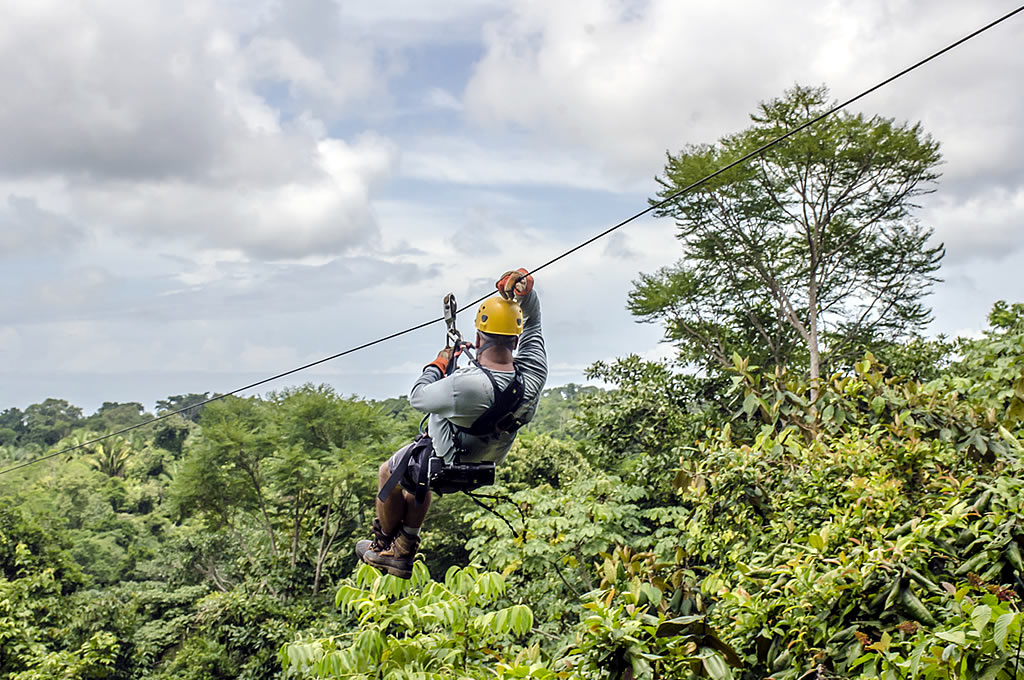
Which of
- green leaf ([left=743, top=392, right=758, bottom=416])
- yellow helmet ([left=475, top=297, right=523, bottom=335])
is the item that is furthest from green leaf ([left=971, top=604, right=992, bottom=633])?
green leaf ([left=743, top=392, right=758, bottom=416])

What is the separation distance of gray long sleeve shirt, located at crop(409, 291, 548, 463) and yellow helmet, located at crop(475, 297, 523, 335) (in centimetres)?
13

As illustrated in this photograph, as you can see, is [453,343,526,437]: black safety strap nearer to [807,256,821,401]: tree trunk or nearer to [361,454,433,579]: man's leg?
[361,454,433,579]: man's leg

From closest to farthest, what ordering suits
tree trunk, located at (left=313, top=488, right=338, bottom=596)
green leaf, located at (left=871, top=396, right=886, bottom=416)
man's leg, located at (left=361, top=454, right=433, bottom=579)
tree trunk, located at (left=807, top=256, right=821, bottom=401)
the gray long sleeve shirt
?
the gray long sleeve shirt < man's leg, located at (left=361, top=454, right=433, bottom=579) < green leaf, located at (left=871, top=396, right=886, bottom=416) < tree trunk, located at (left=807, top=256, right=821, bottom=401) < tree trunk, located at (left=313, top=488, right=338, bottom=596)

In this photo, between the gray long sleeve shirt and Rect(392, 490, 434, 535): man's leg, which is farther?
Rect(392, 490, 434, 535): man's leg

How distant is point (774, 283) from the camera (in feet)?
52.7

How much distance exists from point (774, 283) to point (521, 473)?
22.0 ft

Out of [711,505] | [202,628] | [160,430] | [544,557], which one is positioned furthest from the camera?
[160,430]

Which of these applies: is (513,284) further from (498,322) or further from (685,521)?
(685,521)

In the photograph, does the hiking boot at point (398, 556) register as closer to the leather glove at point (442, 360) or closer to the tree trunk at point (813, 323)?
the leather glove at point (442, 360)

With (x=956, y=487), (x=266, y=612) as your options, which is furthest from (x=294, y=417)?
(x=956, y=487)

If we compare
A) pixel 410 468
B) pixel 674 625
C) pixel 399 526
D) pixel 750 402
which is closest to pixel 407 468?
pixel 410 468

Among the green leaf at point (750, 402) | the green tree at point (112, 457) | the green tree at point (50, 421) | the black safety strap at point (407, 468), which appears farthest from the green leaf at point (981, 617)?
the green tree at point (50, 421)

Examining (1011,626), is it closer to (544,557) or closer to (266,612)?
(544,557)

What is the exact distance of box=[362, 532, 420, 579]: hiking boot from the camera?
11.6ft
